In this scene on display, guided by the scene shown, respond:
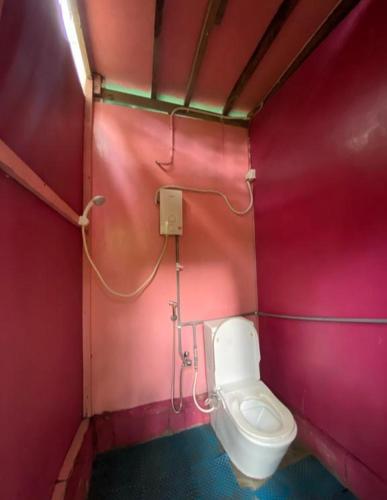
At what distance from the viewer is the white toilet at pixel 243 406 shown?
101 centimetres

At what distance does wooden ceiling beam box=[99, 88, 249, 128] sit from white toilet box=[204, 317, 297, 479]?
1.63 metres

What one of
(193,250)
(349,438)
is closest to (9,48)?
(193,250)

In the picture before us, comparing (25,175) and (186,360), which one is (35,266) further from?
(186,360)

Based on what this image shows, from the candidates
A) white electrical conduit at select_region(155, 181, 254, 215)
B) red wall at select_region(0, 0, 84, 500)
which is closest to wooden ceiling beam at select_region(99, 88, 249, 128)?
red wall at select_region(0, 0, 84, 500)

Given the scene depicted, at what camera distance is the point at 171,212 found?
1.44 metres

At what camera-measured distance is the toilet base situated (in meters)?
0.99

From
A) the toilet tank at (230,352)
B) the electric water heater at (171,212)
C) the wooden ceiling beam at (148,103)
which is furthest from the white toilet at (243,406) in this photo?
the wooden ceiling beam at (148,103)

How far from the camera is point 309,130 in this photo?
1.25m

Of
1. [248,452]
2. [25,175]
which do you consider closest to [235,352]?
[248,452]

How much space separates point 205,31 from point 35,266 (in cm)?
146

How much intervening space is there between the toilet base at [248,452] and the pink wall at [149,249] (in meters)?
0.33

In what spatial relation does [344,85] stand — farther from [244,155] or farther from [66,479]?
[66,479]

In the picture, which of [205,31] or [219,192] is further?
[219,192]

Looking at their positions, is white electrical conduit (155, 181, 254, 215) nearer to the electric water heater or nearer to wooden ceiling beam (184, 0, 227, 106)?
the electric water heater
